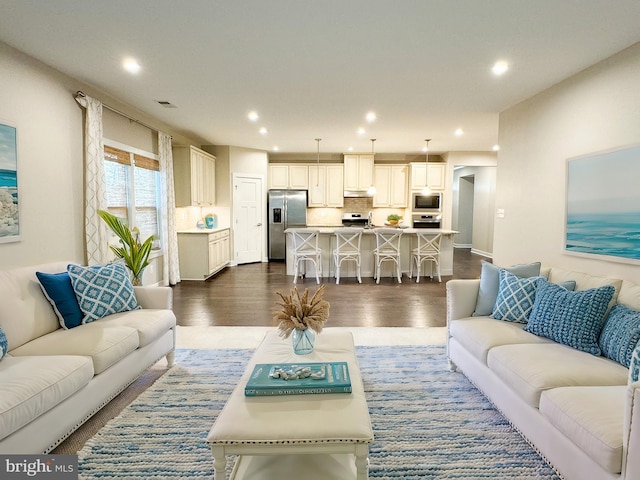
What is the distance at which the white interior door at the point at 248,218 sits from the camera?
26.2ft

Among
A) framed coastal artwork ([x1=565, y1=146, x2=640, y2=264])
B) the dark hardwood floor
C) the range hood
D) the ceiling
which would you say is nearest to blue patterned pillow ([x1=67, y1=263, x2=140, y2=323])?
the dark hardwood floor

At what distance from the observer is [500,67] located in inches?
129

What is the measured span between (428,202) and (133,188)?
607 centimetres

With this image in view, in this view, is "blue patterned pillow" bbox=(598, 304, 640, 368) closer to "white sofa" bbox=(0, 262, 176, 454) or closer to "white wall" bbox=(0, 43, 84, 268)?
"white sofa" bbox=(0, 262, 176, 454)

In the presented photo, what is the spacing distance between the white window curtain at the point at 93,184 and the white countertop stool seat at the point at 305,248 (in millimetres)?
3152

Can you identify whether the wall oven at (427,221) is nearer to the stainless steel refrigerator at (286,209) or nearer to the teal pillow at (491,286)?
the stainless steel refrigerator at (286,209)

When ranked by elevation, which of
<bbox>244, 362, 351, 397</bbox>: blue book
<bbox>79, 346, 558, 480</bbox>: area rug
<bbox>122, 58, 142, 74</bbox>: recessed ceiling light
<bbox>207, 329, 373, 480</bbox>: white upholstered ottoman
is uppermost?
<bbox>122, 58, 142, 74</bbox>: recessed ceiling light

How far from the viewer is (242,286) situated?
5898mm

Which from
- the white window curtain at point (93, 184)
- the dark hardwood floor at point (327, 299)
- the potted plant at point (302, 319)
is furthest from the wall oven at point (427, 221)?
the potted plant at point (302, 319)

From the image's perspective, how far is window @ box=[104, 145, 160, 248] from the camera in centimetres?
448

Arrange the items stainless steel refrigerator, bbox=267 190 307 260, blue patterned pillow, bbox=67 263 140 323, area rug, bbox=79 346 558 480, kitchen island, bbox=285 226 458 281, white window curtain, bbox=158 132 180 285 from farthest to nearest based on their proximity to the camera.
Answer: stainless steel refrigerator, bbox=267 190 307 260 < kitchen island, bbox=285 226 458 281 < white window curtain, bbox=158 132 180 285 < blue patterned pillow, bbox=67 263 140 323 < area rug, bbox=79 346 558 480

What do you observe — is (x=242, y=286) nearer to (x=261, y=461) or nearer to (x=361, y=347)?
(x=361, y=347)

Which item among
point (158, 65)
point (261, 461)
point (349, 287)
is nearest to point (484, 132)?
point (349, 287)

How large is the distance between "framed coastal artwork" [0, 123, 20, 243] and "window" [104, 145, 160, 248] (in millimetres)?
1357
